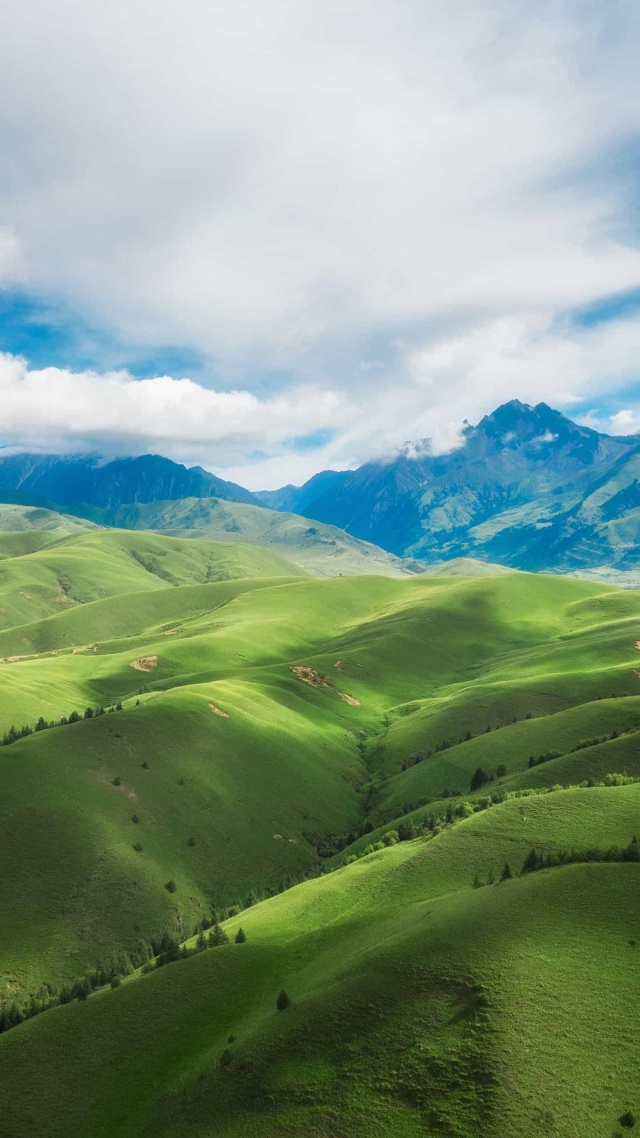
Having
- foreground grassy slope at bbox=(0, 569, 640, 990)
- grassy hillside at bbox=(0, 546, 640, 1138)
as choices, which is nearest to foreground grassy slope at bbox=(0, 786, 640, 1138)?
grassy hillside at bbox=(0, 546, 640, 1138)

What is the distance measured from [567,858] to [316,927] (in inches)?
1028

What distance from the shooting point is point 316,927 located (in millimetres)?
71875

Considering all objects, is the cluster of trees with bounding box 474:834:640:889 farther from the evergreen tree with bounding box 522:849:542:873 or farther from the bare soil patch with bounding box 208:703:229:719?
the bare soil patch with bounding box 208:703:229:719

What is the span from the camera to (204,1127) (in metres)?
42.7

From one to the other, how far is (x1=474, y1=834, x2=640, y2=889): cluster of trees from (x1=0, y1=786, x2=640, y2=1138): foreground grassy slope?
8.74ft

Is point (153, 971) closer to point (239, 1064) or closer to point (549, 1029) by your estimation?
point (239, 1064)

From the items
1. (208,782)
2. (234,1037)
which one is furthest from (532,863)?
(208,782)

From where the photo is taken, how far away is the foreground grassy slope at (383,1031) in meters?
40.0

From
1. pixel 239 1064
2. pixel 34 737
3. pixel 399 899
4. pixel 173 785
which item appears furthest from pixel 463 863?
pixel 34 737

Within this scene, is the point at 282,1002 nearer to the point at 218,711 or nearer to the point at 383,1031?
the point at 383,1031

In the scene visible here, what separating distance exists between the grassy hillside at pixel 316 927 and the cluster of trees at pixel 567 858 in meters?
2.30

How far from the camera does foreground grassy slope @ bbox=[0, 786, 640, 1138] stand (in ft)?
131

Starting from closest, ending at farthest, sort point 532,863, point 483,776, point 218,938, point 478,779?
1. point 532,863
2. point 218,938
3. point 478,779
4. point 483,776

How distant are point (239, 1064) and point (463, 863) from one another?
3462cm
